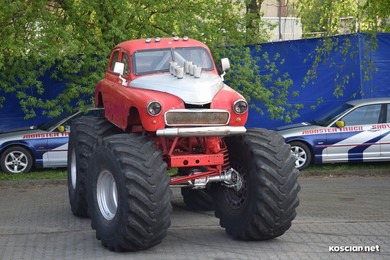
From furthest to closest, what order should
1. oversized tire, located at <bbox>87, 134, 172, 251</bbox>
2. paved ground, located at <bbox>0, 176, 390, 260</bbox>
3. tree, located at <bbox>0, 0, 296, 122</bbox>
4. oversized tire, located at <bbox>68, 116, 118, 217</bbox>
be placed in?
1. tree, located at <bbox>0, 0, 296, 122</bbox>
2. oversized tire, located at <bbox>68, 116, 118, 217</bbox>
3. paved ground, located at <bbox>0, 176, 390, 260</bbox>
4. oversized tire, located at <bbox>87, 134, 172, 251</bbox>

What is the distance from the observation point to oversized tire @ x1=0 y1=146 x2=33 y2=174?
699 inches

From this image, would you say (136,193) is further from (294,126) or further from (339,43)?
(339,43)

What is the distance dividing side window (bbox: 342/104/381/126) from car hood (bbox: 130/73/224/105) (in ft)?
24.1

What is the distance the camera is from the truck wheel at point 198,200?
1310 centimetres

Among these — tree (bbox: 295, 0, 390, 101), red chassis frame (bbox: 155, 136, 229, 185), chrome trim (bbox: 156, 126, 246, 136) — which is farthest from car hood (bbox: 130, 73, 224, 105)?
tree (bbox: 295, 0, 390, 101)

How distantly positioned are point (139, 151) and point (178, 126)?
2.32 feet

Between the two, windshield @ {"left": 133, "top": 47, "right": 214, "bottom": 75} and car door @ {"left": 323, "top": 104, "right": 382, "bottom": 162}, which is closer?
windshield @ {"left": 133, "top": 47, "right": 214, "bottom": 75}

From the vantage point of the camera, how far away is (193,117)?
1048 cm

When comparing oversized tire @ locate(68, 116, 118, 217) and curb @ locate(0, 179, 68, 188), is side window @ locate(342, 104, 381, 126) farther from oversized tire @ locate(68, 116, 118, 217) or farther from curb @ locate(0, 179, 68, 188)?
oversized tire @ locate(68, 116, 118, 217)

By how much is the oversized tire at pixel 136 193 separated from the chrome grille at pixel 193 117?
41 cm

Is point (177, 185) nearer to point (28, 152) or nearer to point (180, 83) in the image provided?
point (180, 83)

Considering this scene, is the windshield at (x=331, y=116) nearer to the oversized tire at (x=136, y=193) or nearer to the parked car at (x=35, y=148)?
the parked car at (x=35, y=148)

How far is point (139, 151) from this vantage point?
10.0 meters
